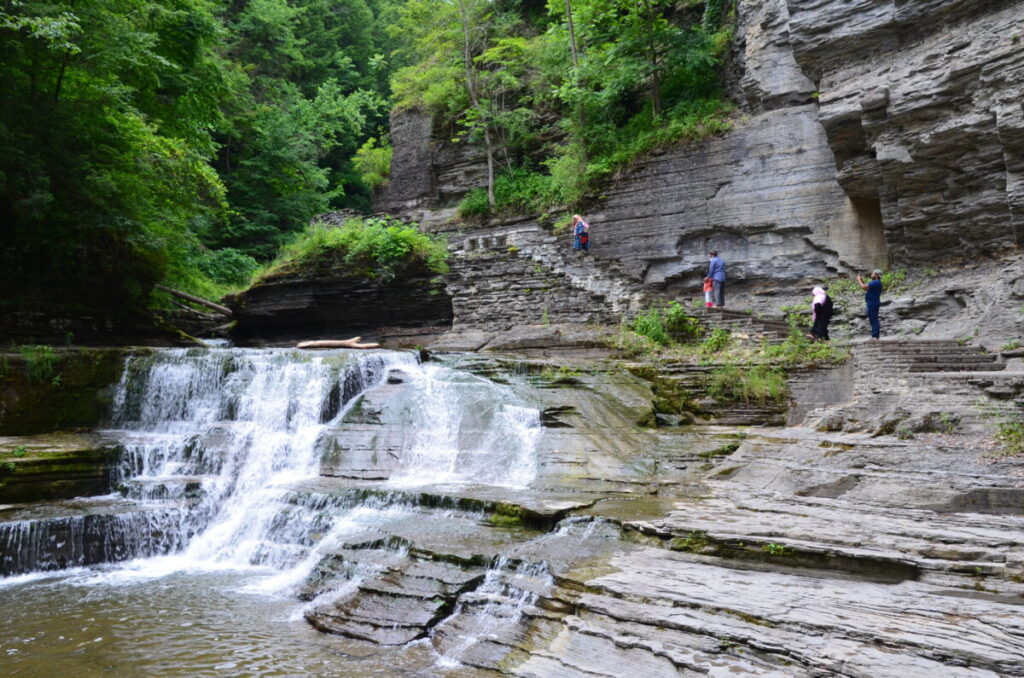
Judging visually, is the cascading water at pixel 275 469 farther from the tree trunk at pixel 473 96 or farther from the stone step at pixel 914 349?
the tree trunk at pixel 473 96

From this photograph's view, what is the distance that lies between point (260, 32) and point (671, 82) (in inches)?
689

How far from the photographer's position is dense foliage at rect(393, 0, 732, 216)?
16312mm

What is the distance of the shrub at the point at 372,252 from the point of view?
17.2 metres

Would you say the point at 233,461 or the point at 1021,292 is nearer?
the point at 233,461

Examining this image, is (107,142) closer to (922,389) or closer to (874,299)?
(922,389)

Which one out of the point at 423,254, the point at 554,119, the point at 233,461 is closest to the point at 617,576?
the point at 233,461

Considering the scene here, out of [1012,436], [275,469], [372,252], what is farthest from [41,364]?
[1012,436]

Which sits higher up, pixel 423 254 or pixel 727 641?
pixel 423 254

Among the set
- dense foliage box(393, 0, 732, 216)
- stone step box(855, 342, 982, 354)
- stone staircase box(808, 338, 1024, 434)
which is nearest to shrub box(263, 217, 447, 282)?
dense foliage box(393, 0, 732, 216)

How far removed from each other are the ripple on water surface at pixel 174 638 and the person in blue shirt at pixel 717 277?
1100cm

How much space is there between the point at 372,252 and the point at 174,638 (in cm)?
1328

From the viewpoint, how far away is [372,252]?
57.1 ft

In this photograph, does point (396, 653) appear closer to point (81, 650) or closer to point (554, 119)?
point (81, 650)

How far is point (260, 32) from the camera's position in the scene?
1011 inches
